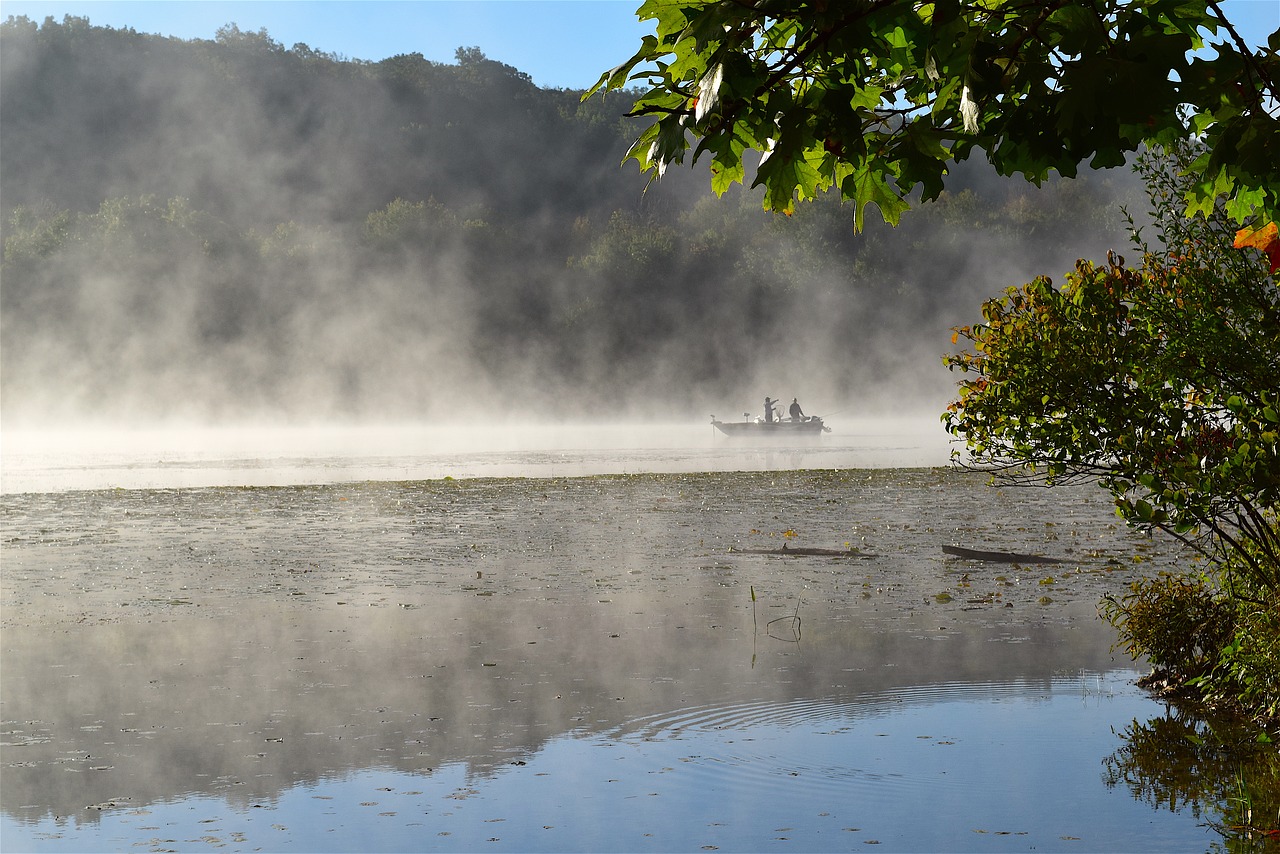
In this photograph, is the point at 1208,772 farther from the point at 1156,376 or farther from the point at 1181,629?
the point at 1156,376

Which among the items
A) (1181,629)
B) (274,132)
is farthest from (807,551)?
(274,132)

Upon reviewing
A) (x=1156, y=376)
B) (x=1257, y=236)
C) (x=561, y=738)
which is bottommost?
(x=561, y=738)

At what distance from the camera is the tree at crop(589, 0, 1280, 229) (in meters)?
3.95

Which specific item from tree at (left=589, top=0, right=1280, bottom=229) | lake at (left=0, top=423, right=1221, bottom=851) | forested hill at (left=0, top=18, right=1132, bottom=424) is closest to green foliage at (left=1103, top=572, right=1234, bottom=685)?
lake at (left=0, top=423, right=1221, bottom=851)

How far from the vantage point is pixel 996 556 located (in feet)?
51.2

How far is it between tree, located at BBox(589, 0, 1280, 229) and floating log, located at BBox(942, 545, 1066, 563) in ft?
35.1

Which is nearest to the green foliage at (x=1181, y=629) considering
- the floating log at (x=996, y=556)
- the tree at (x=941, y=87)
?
the tree at (x=941, y=87)

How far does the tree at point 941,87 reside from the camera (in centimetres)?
395

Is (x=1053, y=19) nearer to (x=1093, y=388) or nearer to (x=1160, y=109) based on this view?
(x=1160, y=109)

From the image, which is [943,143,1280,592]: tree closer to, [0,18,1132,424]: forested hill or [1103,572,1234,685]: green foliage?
[1103,572,1234,685]: green foliage

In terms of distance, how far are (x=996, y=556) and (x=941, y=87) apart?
11.7m

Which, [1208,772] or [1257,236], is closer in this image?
[1257,236]

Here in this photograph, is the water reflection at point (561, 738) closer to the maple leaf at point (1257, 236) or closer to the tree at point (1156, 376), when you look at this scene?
the tree at point (1156, 376)

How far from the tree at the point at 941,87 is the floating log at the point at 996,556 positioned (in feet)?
35.1
